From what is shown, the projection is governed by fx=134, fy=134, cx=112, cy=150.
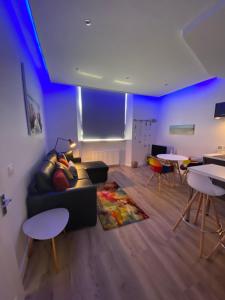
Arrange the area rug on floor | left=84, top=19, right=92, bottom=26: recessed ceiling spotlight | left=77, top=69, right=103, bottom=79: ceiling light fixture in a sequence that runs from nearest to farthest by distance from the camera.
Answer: left=84, top=19, right=92, bottom=26: recessed ceiling spotlight, the area rug on floor, left=77, top=69, right=103, bottom=79: ceiling light fixture

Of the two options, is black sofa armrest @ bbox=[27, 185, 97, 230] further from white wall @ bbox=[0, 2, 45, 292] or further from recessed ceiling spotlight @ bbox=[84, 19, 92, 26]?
recessed ceiling spotlight @ bbox=[84, 19, 92, 26]

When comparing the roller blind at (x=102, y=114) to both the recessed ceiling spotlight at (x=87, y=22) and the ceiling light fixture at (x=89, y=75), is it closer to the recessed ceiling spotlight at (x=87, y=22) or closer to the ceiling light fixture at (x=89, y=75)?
the ceiling light fixture at (x=89, y=75)

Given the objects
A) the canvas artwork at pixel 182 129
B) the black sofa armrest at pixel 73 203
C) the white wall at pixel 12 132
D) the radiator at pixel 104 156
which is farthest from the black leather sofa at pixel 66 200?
the canvas artwork at pixel 182 129

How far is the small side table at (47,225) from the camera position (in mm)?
1315

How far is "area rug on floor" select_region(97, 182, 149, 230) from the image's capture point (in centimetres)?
215

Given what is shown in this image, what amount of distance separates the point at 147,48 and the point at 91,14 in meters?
0.97

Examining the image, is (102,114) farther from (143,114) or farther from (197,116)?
(197,116)

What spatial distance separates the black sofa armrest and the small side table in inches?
4.7

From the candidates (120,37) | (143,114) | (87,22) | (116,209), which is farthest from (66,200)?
(143,114)

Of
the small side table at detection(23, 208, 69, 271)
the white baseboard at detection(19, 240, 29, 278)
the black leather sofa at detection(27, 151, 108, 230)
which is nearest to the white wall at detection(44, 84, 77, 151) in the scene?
the black leather sofa at detection(27, 151, 108, 230)

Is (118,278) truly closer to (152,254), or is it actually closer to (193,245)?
(152,254)

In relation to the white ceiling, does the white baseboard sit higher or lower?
lower

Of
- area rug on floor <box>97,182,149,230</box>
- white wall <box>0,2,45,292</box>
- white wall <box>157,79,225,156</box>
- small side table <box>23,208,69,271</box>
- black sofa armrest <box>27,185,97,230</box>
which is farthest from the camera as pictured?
white wall <box>157,79,225,156</box>

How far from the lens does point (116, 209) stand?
2.45m
